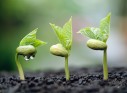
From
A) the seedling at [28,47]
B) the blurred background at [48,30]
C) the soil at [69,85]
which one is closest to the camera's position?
the soil at [69,85]

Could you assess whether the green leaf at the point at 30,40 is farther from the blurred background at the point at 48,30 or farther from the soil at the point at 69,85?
the blurred background at the point at 48,30

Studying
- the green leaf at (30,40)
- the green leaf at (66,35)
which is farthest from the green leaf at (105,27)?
the green leaf at (30,40)

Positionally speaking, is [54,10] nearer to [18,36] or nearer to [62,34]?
[18,36]

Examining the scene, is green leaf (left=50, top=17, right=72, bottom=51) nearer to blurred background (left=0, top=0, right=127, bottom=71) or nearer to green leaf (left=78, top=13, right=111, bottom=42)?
green leaf (left=78, top=13, right=111, bottom=42)

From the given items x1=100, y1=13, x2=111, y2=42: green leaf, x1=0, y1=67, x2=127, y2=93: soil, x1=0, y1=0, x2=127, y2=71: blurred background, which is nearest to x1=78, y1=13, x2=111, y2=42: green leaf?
x1=100, y1=13, x2=111, y2=42: green leaf

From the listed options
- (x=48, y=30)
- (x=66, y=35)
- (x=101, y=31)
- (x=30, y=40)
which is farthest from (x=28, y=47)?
(x=48, y=30)

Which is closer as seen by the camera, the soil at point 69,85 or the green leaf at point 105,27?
the soil at point 69,85

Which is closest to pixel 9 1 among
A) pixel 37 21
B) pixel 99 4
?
pixel 37 21

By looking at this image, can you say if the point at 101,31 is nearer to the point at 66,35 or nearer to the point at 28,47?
the point at 66,35
